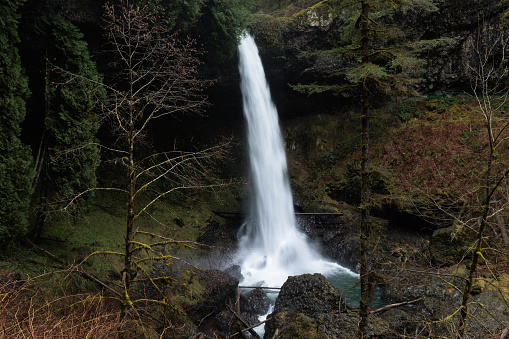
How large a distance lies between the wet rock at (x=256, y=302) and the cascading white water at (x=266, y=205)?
1.59 metres

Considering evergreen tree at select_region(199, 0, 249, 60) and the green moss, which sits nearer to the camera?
the green moss

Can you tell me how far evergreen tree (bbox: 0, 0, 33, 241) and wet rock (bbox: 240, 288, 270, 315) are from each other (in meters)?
6.36

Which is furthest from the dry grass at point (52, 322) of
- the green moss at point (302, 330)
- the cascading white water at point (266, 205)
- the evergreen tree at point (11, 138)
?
the cascading white water at point (266, 205)

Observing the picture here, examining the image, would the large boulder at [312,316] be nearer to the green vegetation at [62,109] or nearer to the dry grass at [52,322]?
the dry grass at [52,322]

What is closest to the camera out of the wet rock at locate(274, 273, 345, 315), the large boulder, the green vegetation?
the large boulder

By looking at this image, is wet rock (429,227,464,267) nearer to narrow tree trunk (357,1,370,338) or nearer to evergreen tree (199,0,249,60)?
narrow tree trunk (357,1,370,338)

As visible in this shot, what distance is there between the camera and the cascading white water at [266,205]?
A: 11953mm

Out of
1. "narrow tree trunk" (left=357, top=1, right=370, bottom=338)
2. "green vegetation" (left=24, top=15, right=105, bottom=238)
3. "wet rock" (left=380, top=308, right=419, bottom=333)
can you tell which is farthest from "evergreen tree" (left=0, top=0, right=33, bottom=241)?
"wet rock" (left=380, top=308, right=419, bottom=333)

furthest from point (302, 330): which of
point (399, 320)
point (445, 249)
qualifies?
point (445, 249)

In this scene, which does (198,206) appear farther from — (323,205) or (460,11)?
(460,11)

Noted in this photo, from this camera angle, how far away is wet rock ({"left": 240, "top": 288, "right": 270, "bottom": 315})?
873 cm

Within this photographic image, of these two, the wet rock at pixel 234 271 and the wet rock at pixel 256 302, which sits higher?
the wet rock at pixel 256 302

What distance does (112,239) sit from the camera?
10547mm

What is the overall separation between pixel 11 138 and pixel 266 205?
10.8 m
